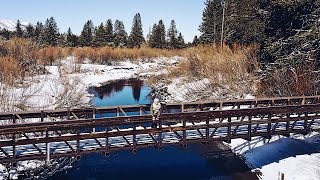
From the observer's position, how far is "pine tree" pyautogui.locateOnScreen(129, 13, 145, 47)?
92.0 meters

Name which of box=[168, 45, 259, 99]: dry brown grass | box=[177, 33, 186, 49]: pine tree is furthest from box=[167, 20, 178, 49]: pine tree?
box=[168, 45, 259, 99]: dry brown grass

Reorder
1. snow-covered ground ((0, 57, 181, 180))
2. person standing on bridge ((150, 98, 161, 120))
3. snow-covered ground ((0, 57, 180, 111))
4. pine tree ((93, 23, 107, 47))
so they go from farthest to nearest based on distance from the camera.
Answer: pine tree ((93, 23, 107, 47)), snow-covered ground ((0, 57, 180, 111)), snow-covered ground ((0, 57, 181, 180)), person standing on bridge ((150, 98, 161, 120))

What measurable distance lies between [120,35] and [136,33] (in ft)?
12.4

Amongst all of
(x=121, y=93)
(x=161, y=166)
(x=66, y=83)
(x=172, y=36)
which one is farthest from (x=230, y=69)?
(x=172, y=36)

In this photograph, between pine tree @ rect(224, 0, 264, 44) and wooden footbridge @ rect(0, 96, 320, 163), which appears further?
pine tree @ rect(224, 0, 264, 44)

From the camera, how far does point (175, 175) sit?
18125 millimetres

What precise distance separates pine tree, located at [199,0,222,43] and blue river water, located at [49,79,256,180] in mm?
40720

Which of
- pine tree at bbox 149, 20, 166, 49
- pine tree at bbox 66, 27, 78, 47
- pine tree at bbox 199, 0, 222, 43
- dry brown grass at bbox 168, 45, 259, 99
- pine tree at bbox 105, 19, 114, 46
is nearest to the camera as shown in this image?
dry brown grass at bbox 168, 45, 259, 99

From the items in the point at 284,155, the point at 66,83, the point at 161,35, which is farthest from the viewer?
the point at 161,35

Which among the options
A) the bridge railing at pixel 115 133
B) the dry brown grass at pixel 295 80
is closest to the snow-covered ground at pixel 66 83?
the bridge railing at pixel 115 133

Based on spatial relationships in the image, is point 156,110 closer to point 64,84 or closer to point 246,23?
point 64,84

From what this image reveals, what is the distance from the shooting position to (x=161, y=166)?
751 inches

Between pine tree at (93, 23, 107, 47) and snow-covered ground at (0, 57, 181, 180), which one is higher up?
pine tree at (93, 23, 107, 47)

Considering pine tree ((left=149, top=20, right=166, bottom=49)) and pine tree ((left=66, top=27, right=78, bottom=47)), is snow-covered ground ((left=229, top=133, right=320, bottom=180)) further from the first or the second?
pine tree ((left=149, top=20, right=166, bottom=49))
